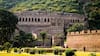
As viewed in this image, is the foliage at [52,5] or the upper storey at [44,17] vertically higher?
the foliage at [52,5]

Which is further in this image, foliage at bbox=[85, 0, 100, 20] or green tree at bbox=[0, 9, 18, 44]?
foliage at bbox=[85, 0, 100, 20]

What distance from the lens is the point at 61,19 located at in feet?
293

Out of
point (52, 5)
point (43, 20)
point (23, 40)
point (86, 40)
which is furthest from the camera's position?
point (52, 5)

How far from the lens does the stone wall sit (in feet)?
168

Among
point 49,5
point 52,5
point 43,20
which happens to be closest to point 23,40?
point 43,20

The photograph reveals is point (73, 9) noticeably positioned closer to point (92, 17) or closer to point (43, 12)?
point (43, 12)

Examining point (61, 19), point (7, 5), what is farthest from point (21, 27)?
point (7, 5)

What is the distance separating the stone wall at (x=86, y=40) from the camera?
51.3 m

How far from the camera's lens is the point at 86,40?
5359 cm

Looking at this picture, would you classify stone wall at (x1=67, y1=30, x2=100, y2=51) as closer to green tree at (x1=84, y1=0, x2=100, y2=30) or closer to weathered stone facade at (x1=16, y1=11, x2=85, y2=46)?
green tree at (x1=84, y1=0, x2=100, y2=30)

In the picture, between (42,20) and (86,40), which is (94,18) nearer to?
(42,20)

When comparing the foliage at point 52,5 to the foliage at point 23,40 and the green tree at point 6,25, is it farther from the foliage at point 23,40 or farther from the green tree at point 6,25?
the foliage at point 23,40

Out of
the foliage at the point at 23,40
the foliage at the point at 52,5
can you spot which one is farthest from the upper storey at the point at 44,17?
the foliage at the point at 23,40

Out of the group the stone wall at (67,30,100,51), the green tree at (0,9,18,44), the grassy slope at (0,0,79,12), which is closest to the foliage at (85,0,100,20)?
the green tree at (0,9,18,44)
